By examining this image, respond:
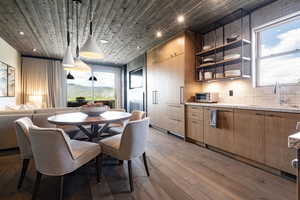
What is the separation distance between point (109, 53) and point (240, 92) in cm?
451

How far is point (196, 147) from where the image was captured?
125 inches

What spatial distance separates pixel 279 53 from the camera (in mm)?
2584

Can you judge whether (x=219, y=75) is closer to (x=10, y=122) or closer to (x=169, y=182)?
(x=169, y=182)

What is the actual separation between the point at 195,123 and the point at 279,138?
1513mm

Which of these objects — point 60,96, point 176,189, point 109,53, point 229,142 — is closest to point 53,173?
point 176,189

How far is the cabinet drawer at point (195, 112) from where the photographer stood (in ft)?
10.4

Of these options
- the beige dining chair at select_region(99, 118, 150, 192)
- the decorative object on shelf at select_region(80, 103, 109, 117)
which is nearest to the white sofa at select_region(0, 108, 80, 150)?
the decorative object on shelf at select_region(80, 103, 109, 117)

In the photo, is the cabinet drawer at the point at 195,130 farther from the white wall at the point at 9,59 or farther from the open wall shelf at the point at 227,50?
the white wall at the point at 9,59

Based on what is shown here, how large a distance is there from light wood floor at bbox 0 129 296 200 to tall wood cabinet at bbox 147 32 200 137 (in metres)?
1.42

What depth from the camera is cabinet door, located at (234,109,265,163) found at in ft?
7.14

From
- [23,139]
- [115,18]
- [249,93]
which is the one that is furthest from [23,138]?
[249,93]

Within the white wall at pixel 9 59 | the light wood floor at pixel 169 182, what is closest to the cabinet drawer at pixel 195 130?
the light wood floor at pixel 169 182

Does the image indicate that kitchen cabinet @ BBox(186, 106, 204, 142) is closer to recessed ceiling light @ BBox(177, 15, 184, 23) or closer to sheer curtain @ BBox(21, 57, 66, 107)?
recessed ceiling light @ BBox(177, 15, 184, 23)

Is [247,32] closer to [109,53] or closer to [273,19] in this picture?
[273,19]
